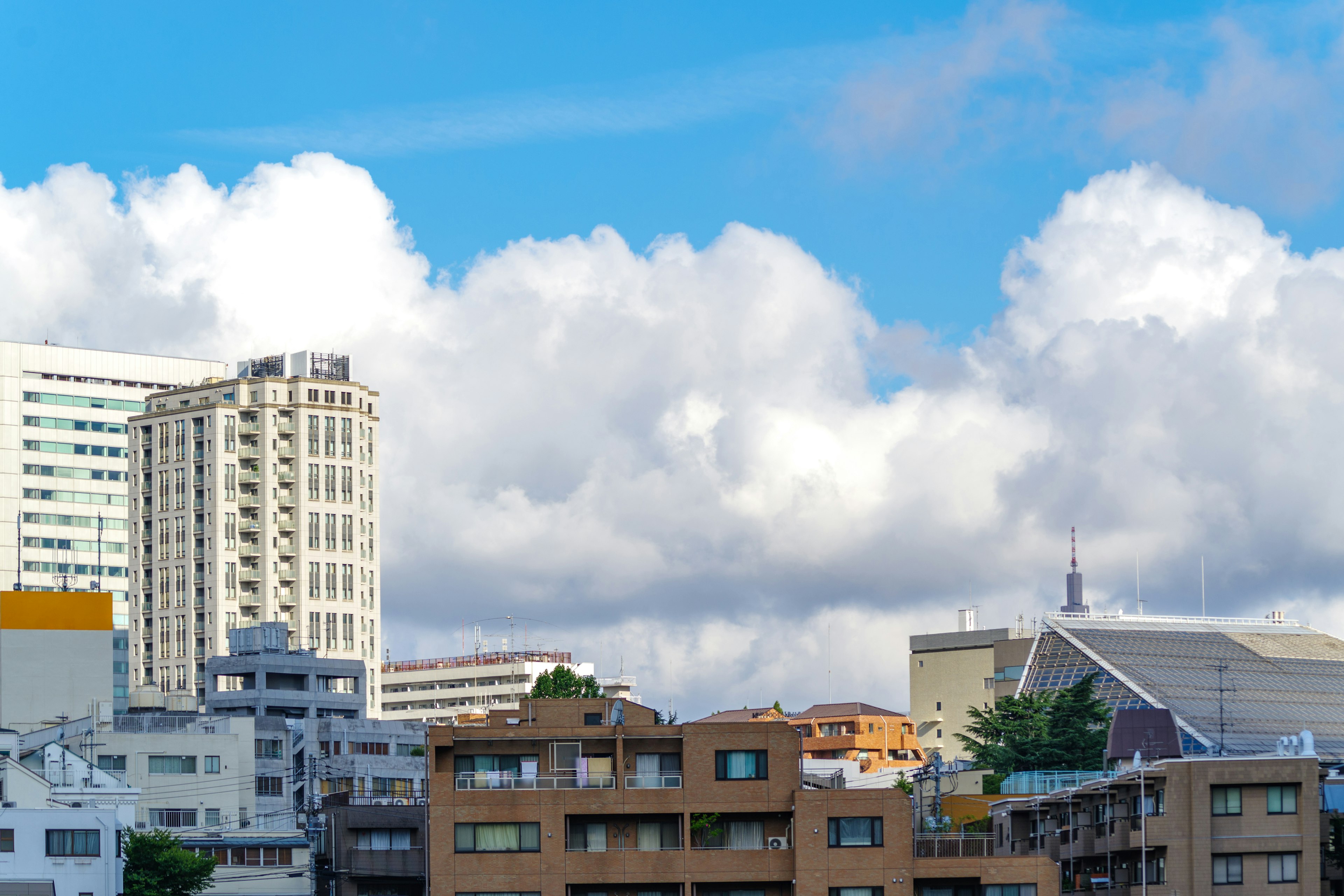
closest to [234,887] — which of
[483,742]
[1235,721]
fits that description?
[483,742]

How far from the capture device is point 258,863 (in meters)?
117

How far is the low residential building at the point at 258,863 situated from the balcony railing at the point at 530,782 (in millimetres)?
→ 22734

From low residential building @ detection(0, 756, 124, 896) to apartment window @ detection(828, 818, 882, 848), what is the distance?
3555 centimetres

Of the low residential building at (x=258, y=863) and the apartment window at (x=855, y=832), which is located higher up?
the apartment window at (x=855, y=832)

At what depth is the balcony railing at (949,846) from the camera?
9838 centimetres

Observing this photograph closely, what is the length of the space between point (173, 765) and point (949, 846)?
63.7 metres

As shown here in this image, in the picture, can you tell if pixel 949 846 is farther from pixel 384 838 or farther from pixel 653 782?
pixel 384 838

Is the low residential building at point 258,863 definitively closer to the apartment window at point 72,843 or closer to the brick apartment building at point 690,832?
the apartment window at point 72,843

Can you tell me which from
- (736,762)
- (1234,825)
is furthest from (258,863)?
(1234,825)

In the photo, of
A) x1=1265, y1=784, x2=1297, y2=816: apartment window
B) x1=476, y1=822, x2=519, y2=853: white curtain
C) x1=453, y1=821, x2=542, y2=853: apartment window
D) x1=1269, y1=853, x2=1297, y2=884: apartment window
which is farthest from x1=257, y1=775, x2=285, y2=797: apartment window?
x1=1265, y1=784, x2=1297, y2=816: apartment window

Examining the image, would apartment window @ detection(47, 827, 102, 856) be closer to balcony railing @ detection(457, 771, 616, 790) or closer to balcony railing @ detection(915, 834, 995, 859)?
balcony railing @ detection(457, 771, 616, 790)

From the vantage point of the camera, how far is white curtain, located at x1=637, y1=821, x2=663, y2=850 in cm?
9706

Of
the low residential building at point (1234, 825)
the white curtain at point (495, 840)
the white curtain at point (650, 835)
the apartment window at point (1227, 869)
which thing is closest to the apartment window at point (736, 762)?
the white curtain at point (650, 835)

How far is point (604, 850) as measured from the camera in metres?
96.6
